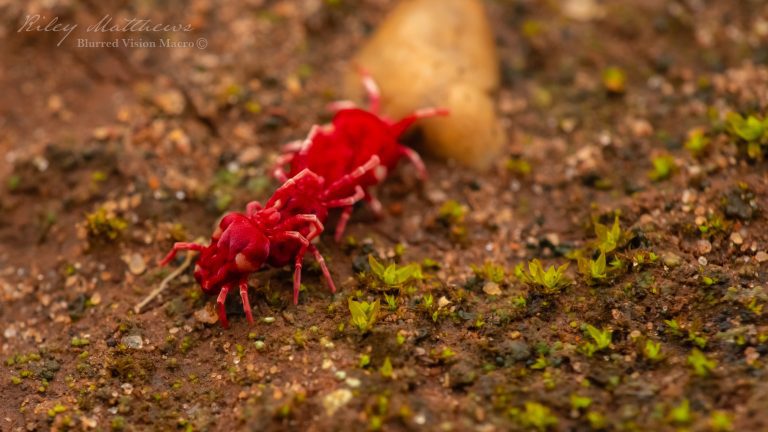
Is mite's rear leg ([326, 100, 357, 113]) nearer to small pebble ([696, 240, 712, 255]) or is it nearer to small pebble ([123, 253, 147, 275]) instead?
small pebble ([123, 253, 147, 275])

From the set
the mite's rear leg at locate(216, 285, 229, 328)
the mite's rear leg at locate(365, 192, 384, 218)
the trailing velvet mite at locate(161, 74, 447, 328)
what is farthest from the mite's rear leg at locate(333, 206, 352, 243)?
the mite's rear leg at locate(216, 285, 229, 328)

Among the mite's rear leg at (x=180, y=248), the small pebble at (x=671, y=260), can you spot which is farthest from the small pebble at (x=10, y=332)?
the small pebble at (x=671, y=260)

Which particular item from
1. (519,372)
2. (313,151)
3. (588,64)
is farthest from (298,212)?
(588,64)

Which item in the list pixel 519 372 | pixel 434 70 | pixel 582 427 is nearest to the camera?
pixel 582 427

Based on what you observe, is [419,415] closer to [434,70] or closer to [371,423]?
[371,423]

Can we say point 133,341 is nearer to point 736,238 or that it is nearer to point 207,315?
point 207,315
